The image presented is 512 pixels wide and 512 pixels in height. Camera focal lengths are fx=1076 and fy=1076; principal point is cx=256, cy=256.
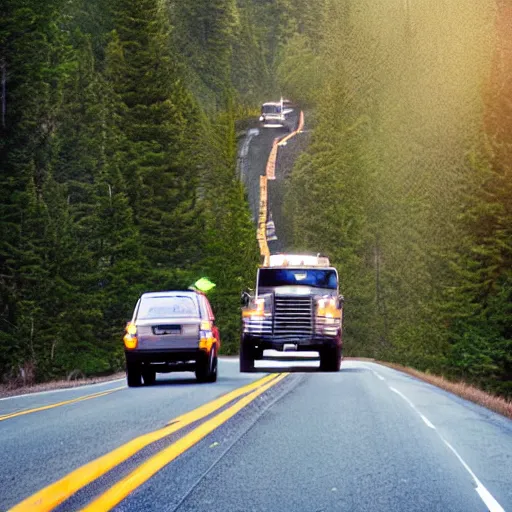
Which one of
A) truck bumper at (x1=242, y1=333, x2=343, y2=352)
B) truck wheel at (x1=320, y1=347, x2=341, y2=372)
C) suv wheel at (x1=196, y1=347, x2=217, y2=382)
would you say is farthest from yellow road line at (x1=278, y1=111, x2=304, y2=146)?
suv wheel at (x1=196, y1=347, x2=217, y2=382)

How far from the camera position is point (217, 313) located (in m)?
91.4

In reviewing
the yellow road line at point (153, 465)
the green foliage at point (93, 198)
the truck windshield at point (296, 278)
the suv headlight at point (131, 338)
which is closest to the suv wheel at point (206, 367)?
the suv headlight at point (131, 338)

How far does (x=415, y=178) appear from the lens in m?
115

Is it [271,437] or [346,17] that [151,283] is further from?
[346,17]

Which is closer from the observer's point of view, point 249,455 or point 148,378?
point 249,455

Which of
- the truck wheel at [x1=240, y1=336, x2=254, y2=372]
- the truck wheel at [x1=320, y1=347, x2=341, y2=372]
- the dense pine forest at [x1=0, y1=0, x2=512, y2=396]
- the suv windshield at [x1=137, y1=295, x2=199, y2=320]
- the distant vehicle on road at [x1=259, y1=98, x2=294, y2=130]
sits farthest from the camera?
the distant vehicle on road at [x1=259, y1=98, x2=294, y2=130]

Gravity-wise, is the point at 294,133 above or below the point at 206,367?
above

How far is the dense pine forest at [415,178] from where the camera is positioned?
241 feet

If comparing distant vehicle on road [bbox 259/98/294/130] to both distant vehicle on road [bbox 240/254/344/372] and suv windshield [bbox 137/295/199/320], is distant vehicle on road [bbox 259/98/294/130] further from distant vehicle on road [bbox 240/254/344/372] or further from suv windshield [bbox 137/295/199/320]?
suv windshield [bbox 137/295/199/320]

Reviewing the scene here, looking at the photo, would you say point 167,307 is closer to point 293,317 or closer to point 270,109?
point 293,317

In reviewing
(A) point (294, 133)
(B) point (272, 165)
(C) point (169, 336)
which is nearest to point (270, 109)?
(A) point (294, 133)

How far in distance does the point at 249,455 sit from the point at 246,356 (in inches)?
675

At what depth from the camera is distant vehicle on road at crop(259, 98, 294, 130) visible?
434ft

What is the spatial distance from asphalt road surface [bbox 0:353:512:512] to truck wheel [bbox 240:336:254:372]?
9.34 metres
